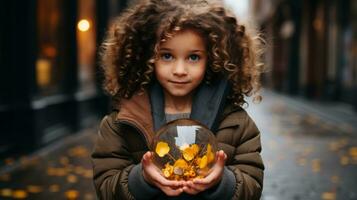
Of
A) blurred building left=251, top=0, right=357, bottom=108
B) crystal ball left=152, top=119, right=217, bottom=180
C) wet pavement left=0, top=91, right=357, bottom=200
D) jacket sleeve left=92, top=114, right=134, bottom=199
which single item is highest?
crystal ball left=152, top=119, right=217, bottom=180

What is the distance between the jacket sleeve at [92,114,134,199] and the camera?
7.10 feet

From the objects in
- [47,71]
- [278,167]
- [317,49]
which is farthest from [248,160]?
[317,49]

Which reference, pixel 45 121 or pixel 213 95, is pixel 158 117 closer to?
pixel 213 95

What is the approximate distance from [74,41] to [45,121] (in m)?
2.72

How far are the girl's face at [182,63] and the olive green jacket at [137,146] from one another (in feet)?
Result: 0.35

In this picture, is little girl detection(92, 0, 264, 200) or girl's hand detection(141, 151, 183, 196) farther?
little girl detection(92, 0, 264, 200)

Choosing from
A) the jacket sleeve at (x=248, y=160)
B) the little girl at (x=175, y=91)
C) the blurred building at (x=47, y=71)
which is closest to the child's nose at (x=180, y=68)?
the little girl at (x=175, y=91)

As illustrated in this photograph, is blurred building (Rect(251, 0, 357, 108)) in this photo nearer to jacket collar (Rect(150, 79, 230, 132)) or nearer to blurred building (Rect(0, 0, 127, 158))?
blurred building (Rect(0, 0, 127, 158))

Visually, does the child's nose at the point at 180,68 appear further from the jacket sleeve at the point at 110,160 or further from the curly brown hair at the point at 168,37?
the jacket sleeve at the point at 110,160

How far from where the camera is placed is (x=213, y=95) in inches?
85.8

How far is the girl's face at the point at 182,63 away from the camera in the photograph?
2127 mm

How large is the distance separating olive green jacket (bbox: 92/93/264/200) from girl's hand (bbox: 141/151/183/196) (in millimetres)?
169

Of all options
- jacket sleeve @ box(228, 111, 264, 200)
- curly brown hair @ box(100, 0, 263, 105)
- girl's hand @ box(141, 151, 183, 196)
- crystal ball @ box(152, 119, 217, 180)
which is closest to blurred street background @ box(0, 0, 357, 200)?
curly brown hair @ box(100, 0, 263, 105)

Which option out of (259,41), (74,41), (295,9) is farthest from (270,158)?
(295,9)
